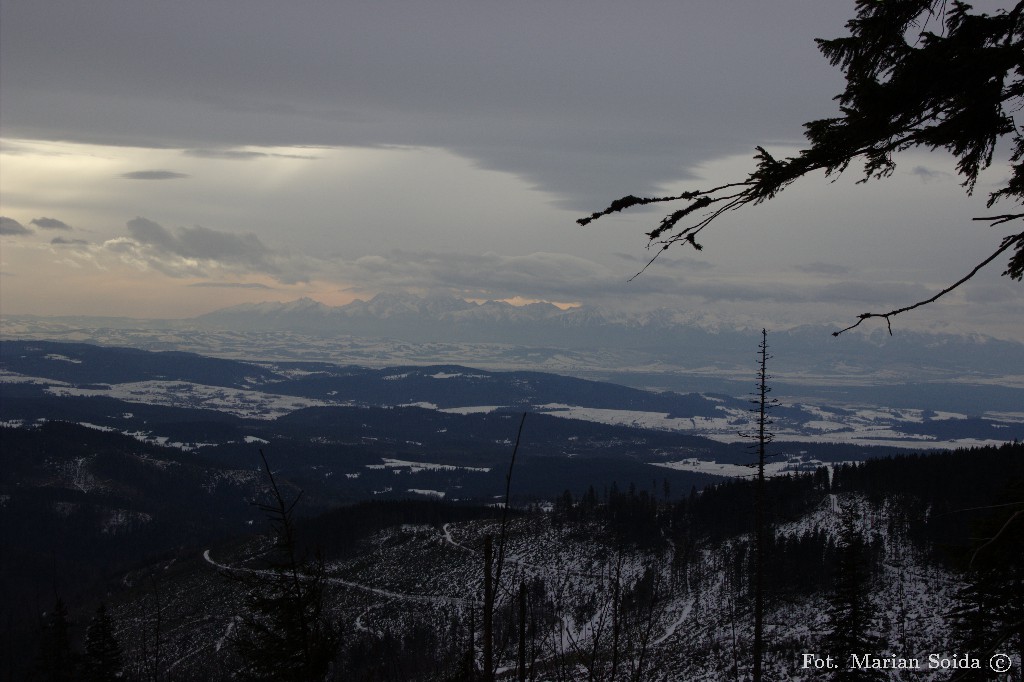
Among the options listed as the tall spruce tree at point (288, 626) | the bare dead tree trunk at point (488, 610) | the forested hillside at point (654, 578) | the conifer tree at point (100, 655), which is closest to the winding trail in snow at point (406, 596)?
the forested hillside at point (654, 578)

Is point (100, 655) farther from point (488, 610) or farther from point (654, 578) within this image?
point (654, 578)

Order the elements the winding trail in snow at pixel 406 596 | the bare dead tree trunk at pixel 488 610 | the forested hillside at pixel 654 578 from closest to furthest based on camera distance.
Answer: the bare dead tree trunk at pixel 488 610 < the forested hillside at pixel 654 578 < the winding trail in snow at pixel 406 596

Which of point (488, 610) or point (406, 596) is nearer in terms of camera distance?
point (488, 610)

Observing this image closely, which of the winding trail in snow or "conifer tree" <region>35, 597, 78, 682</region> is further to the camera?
the winding trail in snow

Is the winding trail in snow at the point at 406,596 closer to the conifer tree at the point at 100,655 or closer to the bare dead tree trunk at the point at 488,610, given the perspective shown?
the conifer tree at the point at 100,655

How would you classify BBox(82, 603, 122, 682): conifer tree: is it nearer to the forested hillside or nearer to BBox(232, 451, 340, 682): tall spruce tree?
the forested hillside

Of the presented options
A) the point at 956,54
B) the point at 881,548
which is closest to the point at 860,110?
the point at 956,54

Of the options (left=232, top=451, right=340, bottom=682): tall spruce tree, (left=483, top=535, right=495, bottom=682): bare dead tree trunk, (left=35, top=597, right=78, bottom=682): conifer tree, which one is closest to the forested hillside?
(left=35, top=597, right=78, bottom=682): conifer tree

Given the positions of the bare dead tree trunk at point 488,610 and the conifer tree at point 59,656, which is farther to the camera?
the conifer tree at point 59,656

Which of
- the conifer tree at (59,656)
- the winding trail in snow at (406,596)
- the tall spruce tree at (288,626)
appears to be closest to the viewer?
the tall spruce tree at (288,626)

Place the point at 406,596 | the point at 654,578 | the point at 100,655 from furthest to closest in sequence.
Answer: the point at 406,596, the point at 654,578, the point at 100,655

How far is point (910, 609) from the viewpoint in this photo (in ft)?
214

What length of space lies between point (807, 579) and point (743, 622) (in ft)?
26.8

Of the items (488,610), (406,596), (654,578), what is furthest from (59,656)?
(406,596)
